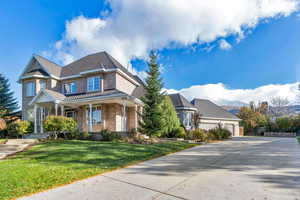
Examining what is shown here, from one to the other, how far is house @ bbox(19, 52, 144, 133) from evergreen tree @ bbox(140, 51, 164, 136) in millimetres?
1547

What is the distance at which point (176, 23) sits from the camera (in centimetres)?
1323

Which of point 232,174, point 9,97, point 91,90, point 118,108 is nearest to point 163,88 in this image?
point 118,108

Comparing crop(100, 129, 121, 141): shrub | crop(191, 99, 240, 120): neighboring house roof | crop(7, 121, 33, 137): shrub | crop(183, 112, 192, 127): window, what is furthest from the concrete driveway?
crop(191, 99, 240, 120): neighboring house roof

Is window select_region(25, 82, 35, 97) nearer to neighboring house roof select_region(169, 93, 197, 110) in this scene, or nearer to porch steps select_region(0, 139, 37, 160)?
porch steps select_region(0, 139, 37, 160)

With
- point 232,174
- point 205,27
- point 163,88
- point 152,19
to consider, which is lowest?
point 232,174

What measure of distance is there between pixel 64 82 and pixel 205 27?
16.4 m

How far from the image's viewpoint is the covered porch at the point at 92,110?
16.6 meters

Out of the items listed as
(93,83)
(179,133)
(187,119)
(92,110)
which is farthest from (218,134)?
(93,83)

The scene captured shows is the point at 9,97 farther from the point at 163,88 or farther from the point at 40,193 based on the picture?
the point at 40,193

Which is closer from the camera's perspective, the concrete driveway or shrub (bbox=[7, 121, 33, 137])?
the concrete driveway

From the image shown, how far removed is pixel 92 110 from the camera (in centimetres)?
1845

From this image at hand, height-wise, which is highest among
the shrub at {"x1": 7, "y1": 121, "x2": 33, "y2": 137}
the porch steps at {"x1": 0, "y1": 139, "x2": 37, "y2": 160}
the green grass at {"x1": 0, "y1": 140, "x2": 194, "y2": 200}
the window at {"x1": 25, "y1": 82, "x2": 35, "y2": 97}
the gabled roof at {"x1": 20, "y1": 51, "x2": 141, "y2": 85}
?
the gabled roof at {"x1": 20, "y1": 51, "x2": 141, "y2": 85}

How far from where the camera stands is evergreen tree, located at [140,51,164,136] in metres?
15.5

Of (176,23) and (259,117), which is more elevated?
(176,23)
